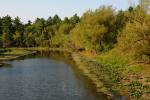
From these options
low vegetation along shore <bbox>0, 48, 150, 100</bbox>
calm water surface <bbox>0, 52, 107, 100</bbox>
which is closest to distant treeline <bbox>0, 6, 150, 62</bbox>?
low vegetation along shore <bbox>0, 48, 150, 100</bbox>

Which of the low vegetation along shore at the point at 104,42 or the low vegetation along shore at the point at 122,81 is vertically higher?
the low vegetation along shore at the point at 104,42

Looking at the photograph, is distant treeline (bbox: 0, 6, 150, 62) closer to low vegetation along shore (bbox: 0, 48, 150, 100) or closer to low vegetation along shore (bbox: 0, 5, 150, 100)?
low vegetation along shore (bbox: 0, 5, 150, 100)

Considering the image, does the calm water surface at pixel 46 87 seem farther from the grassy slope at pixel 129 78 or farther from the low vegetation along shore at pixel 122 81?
the grassy slope at pixel 129 78

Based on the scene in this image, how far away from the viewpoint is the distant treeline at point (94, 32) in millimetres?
55469

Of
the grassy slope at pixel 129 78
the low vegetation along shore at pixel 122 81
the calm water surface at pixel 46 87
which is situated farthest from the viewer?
the grassy slope at pixel 129 78

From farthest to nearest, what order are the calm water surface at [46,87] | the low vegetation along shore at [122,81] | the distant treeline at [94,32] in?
the distant treeline at [94,32] < the low vegetation along shore at [122,81] < the calm water surface at [46,87]

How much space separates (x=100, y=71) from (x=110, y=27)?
35238mm

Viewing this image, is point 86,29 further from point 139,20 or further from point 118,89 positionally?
point 118,89

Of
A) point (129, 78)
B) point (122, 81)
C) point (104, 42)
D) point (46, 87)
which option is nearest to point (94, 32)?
point (104, 42)

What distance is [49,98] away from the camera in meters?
37.8

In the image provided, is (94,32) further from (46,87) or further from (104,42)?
(46,87)

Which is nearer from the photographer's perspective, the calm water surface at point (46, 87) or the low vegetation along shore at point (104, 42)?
the calm water surface at point (46, 87)

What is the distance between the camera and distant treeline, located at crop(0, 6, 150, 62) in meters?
55.5

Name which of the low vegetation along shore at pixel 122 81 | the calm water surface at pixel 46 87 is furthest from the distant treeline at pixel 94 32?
the calm water surface at pixel 46 87
